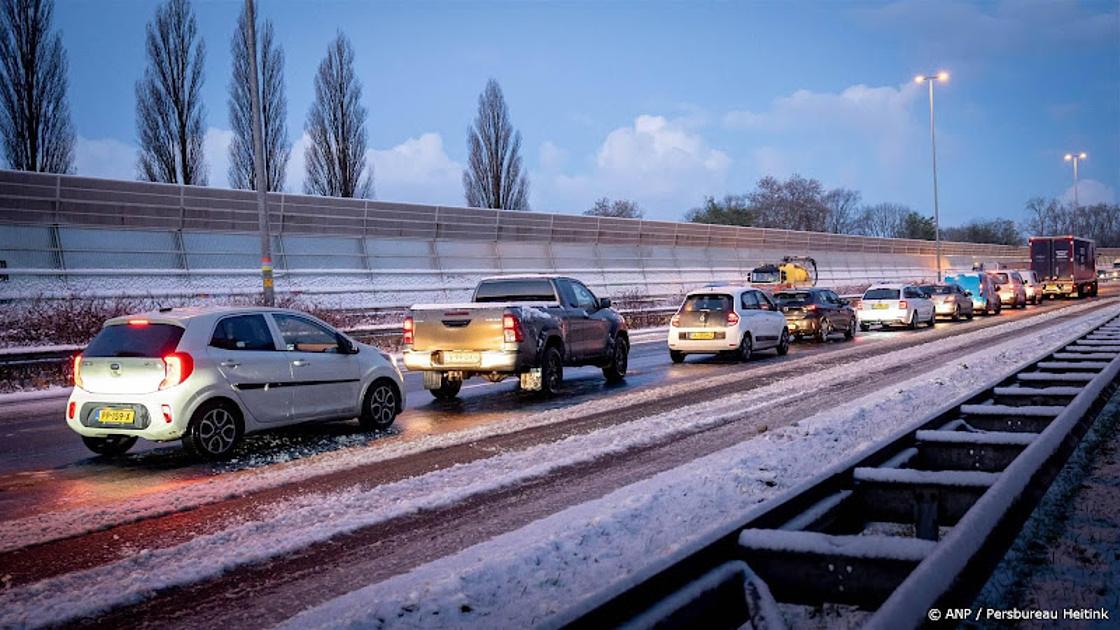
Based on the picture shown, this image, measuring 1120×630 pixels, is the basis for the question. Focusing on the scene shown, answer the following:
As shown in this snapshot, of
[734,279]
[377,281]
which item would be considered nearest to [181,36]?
[377,281]

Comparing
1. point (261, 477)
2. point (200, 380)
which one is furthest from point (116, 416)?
point (261, 477)

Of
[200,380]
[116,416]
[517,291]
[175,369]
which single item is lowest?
[116,416]

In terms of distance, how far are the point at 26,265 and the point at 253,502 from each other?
20431mm

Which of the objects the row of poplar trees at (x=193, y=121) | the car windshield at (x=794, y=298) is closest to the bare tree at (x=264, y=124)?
the row of poplar trees at (x=193, y=121)

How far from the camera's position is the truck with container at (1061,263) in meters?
51.2

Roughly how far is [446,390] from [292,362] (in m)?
4.24

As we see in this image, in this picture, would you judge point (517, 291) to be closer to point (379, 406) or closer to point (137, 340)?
point (379, 406)

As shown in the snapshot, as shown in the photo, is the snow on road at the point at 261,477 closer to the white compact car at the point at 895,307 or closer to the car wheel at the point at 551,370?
the car wheel at the point at 551,370

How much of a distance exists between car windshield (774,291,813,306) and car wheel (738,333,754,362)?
665cm

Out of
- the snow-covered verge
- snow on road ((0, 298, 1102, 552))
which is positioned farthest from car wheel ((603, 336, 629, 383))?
the snow-covered verge

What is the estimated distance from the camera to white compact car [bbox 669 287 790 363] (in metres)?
18.8

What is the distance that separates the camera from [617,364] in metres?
15.5

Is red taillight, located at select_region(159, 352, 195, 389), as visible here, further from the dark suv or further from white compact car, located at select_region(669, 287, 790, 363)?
the dark suv

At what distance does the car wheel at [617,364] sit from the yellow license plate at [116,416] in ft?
28.4
